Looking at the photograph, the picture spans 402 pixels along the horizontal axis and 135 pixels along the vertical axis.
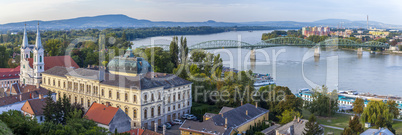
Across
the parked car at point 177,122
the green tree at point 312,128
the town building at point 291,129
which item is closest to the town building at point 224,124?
the town building at point 291,129

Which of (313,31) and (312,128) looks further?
(313,31)

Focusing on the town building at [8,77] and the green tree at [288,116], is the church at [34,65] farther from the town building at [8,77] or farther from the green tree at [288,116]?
the green tree at [288,116]

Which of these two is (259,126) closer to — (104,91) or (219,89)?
(219,89)

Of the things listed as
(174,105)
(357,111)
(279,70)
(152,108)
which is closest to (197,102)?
(174,105)

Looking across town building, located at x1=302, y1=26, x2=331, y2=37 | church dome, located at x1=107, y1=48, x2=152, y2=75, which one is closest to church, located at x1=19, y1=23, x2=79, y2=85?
church dome, located at x1=107, y1=48, x2=152, y2=75

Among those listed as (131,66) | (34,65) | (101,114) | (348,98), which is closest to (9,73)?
(34,65)

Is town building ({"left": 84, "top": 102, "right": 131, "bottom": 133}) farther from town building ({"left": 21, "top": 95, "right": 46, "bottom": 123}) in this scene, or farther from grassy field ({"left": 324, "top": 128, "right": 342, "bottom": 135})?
grassy field ({"left": 324, "top": 128, "right": 342, "bottom": 135})

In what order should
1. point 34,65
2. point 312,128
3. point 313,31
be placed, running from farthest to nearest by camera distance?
point 313,31
point 34,65
point 312,128

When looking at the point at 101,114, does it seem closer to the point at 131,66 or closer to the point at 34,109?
the point at 34,109
